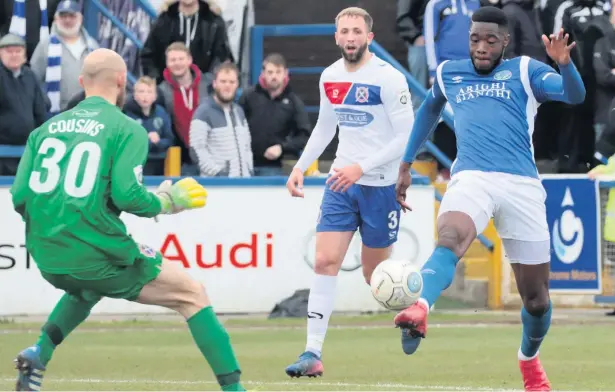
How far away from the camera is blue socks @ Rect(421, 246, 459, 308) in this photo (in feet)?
27.7

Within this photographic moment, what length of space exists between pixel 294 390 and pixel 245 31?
383 inches

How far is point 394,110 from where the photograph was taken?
1095 centimetres

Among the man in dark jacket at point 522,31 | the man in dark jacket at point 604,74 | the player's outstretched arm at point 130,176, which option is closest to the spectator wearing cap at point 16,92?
the man in dark jacket at point 522,31

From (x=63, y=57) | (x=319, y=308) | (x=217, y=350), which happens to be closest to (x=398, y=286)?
(x=217, y=350)

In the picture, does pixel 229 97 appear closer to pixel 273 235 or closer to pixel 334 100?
pixel 273 235

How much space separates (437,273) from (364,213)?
8.38 feet

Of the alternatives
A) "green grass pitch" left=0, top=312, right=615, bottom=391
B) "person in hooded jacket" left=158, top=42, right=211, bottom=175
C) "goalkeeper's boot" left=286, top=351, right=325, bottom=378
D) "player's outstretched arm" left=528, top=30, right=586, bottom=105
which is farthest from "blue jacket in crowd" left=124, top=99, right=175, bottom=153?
"player's outstretched arm" left=528, top=30, right=586, bottom=105

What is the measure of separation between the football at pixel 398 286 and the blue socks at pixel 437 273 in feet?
0.13

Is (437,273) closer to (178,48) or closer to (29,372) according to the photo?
(29,372)

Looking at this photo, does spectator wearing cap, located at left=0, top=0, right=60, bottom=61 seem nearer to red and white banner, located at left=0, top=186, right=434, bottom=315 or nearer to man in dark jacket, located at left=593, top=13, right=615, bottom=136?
red and white banner, located at left=0, top=186, right=434, bottom=315

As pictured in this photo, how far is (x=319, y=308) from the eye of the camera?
10.8 m

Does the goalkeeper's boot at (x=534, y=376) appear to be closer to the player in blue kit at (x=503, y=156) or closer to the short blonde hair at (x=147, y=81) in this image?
the player in blue kit at (x=503, y=156)

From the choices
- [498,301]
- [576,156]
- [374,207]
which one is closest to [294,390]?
[374,207]

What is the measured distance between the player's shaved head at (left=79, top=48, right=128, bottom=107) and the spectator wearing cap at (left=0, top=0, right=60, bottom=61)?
819 centimetres
